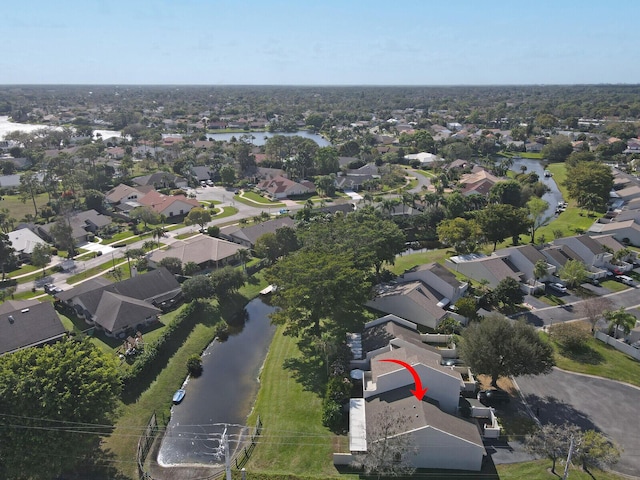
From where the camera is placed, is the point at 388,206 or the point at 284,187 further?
the point at 284,187

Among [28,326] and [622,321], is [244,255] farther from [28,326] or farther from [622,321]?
[622,321]

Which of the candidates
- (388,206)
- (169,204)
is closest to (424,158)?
(388,206)

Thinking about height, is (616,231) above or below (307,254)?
below

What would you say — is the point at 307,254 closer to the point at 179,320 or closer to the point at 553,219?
the point at 179,320

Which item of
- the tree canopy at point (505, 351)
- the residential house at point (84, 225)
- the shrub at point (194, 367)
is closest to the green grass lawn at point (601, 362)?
the tree canopy at point (505, 351)

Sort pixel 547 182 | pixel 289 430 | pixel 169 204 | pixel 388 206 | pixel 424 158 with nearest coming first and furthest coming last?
pixel 289 430
pixel 388 206
pixel 169 204
pixel 547 182
pixel 424 158

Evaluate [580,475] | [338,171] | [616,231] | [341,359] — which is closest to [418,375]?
[341,359]

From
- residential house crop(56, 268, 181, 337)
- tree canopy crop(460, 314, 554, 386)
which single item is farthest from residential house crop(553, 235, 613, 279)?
residential house crop(56, 268, 181, 337)
